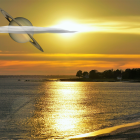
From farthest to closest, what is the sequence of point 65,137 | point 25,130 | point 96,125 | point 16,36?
point 96,125 < point 25,130 < point 65,137 < point 16,36

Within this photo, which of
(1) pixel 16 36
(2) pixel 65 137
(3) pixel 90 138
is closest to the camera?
(1) pixel 16 36

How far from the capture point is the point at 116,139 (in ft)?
83.1

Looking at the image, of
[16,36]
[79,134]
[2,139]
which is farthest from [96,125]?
[16,36]

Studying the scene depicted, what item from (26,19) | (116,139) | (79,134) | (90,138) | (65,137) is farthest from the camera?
(79,134)

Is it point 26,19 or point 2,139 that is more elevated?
point 26,19

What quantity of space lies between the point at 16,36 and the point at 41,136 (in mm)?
18034

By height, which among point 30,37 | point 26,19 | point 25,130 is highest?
point 26,19

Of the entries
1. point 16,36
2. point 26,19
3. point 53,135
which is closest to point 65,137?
point 53,135

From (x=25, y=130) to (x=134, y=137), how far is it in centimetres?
1736

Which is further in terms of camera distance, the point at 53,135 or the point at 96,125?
the point at 96,125

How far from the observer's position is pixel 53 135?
102 ft

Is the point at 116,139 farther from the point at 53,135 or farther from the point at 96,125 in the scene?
the point at 96,125

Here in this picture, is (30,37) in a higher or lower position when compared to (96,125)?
higher

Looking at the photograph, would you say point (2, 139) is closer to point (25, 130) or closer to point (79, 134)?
point (25, 130)
